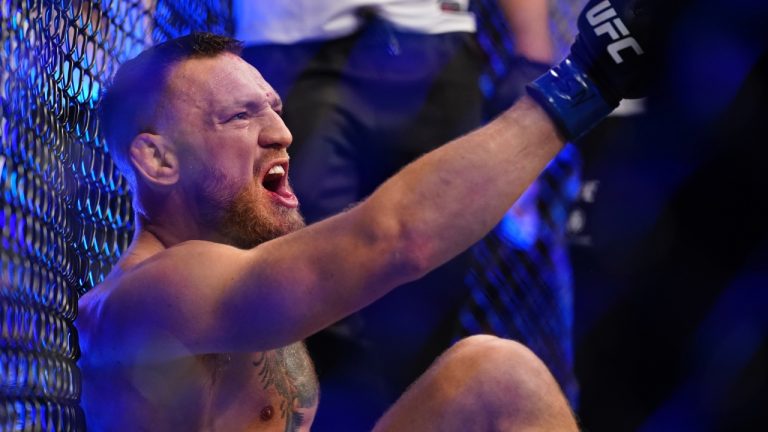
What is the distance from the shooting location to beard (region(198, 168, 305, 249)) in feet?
5.43

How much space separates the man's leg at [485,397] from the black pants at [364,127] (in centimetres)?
59

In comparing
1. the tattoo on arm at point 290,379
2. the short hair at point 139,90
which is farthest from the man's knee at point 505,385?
the short hair at point 139,90

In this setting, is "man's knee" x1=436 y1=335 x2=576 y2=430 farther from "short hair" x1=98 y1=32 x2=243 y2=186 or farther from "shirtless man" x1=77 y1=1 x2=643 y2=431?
"short hair" x1=98 y1=32 x2=243 y2=186

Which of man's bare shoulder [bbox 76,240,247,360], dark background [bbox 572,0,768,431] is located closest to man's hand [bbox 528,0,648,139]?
man's bare shoulder [bbox 76,240,247,360]

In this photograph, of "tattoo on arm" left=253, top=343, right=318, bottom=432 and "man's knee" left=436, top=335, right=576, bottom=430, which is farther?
"tattoo on arm" left=253, top=343, right=318, bottom=432

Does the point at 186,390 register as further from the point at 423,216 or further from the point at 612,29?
the point at 612,29

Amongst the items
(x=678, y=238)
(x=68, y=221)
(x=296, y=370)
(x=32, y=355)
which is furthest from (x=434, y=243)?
(x=678, y=238)

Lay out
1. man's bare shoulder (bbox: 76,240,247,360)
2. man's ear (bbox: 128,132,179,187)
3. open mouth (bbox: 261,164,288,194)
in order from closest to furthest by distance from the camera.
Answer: man's bare shoulder (bbox: 76,240,247,360) < man's ear (bbox: 128,132,179,187) < open mouth (bbox: 261,164,288,194)

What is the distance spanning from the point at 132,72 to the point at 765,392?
1527 millimetres

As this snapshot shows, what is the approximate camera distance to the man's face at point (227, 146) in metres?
1.64

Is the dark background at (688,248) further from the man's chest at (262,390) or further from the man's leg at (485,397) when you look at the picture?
the man's chest at (262,390)

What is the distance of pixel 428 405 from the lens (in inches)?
61.9

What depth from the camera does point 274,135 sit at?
1726 millimetres

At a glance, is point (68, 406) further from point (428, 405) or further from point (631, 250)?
point (631, 250)
